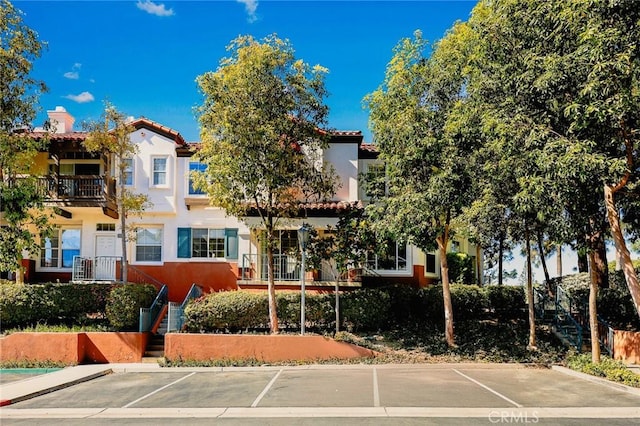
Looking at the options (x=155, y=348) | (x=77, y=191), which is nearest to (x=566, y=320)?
(x=155, y=348)

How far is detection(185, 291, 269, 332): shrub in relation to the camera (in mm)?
18922

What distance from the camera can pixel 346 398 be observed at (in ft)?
38.7

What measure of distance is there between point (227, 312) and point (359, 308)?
474 centimetres

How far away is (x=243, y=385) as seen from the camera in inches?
542

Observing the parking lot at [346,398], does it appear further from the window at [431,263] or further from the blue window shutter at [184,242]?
the window at [431,263]

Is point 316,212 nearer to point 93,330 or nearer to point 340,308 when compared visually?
point 340,308

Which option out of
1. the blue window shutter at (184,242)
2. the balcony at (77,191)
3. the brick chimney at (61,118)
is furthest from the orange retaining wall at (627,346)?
the brick chimney at (61,118)

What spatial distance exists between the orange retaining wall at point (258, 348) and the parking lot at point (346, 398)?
4.46ft

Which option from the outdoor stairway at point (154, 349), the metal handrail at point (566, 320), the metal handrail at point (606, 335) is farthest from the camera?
the outdoor stairway at point (154, 349)

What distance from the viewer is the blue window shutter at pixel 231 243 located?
2405cm

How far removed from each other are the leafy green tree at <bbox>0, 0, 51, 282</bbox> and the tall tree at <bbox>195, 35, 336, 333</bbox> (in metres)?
5.86

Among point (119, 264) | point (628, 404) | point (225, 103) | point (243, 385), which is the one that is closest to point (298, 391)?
point (243, 385)

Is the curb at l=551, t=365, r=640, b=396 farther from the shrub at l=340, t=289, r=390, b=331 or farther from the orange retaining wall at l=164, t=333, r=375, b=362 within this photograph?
the shrub at l=340, t=289, r=390, b=331

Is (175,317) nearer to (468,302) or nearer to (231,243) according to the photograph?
(231,243)
